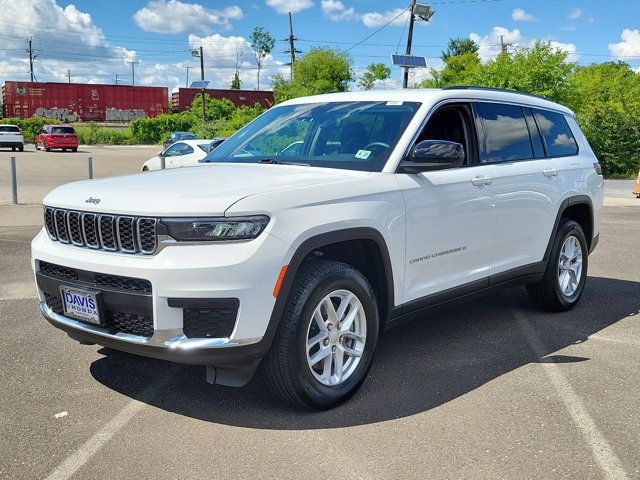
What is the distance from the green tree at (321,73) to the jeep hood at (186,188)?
1710 inches

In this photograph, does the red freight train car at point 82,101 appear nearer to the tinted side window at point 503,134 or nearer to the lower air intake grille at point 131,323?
the tinted side window at point 503,134

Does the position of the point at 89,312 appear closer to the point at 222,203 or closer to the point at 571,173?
the point at 222,203

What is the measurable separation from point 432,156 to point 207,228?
1.57 meters

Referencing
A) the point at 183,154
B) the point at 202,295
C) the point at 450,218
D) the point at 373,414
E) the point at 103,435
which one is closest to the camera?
the point at 202,295

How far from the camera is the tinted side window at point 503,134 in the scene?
16.7 ft

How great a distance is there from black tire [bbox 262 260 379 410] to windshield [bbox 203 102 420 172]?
769 mm

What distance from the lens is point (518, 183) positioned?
5.18 m

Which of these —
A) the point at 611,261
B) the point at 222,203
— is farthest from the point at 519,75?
the point at 222,203

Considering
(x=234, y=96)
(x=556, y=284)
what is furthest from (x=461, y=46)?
(x=556, y=284)

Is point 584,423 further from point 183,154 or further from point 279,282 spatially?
point 183,154

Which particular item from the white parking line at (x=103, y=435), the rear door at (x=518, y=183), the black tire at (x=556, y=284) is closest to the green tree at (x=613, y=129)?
the black tire at (x=556, y=284)

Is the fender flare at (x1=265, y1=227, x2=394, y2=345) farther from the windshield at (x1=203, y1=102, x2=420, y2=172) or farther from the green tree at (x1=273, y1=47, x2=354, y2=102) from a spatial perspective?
the green tree at (x1=273, y1=47, x2=354, y2=102)

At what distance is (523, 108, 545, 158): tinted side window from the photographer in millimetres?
5637

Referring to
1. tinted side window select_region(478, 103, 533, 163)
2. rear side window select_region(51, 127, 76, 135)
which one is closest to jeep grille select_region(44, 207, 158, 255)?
tinted side window select_region(478, 103, 533, 163)
